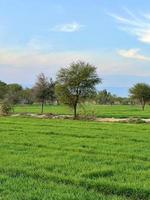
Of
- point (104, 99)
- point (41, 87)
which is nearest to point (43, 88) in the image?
point (41, 87)

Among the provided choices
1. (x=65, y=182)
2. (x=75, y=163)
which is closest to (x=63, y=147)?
(x=75, y=163)

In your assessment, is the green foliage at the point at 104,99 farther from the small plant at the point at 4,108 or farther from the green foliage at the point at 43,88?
the small plant at the point at 4,108

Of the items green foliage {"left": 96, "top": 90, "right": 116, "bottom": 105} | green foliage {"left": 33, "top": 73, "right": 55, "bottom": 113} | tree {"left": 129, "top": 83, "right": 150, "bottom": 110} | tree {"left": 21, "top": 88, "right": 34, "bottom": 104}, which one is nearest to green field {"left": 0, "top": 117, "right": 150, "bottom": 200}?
green foliage {"left": 33, "top": 73, "right": 55, "bottom": 113}

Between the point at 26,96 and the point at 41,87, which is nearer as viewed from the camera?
the point at 41,87

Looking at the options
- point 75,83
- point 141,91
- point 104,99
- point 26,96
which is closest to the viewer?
point 75,83

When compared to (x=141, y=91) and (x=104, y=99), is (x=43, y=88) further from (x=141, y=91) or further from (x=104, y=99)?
(x=104, y=99)

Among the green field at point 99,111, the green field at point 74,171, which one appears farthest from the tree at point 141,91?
the green field at point 74,171

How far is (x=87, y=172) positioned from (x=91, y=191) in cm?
260

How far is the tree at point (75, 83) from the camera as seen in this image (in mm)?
65812

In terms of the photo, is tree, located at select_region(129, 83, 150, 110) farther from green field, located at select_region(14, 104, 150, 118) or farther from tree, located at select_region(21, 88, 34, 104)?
A: tree, located at select_region(21, 88, 34, 104)

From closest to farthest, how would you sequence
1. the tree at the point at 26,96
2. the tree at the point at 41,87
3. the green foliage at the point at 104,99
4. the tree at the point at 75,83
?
the tree at the point at 75,83, the tree at the point at 41,87, the tree at the point at 26,96, the green foliage at the point at 104,99

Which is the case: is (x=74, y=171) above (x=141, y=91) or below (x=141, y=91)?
below

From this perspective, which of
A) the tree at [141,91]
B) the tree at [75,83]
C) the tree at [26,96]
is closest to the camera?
the tree at [75,83]

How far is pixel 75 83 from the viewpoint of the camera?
6575 cm
